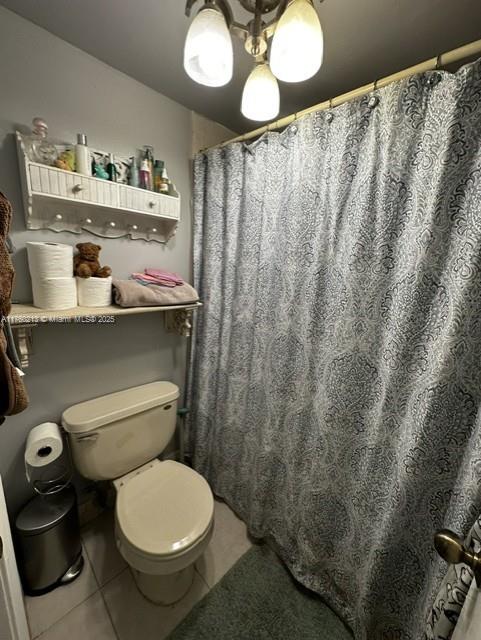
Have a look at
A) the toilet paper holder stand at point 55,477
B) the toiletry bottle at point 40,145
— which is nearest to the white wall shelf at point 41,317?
the toilet paper holder stand at point 55,477

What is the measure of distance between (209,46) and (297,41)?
0.63ft

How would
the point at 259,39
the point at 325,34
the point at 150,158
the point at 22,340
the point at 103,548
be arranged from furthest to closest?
1. the point at 103,548
2. the point at 150,158
3. the point at 22,340
4. the point at 325,34
5. the point at 259,39

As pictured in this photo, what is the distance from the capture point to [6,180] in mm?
974

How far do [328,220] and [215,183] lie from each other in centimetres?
67

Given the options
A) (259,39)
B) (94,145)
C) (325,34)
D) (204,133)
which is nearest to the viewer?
(259,39)

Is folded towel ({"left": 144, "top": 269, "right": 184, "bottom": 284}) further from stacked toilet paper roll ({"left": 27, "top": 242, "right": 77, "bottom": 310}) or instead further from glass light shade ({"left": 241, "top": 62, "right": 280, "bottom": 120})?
glass light shade ({"left": 241, "top": 62, "right": 280, "bottom": 120})

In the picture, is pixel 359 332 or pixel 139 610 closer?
pixel 359 332

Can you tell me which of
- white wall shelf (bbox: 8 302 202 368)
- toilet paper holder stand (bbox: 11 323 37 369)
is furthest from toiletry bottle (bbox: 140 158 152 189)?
toilet paper holder stand (bbox: 11 323 37 369)

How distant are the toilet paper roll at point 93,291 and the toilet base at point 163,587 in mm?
1191

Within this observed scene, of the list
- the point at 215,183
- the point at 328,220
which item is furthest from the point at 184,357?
the point at 328,220

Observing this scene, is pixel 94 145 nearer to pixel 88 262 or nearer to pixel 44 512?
pixel 88 262

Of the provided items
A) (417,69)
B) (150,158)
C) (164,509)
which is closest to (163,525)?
(164,509)

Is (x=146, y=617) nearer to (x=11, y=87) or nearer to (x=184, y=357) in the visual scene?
(x=184, y=357)

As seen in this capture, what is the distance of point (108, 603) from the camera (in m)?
1.12
